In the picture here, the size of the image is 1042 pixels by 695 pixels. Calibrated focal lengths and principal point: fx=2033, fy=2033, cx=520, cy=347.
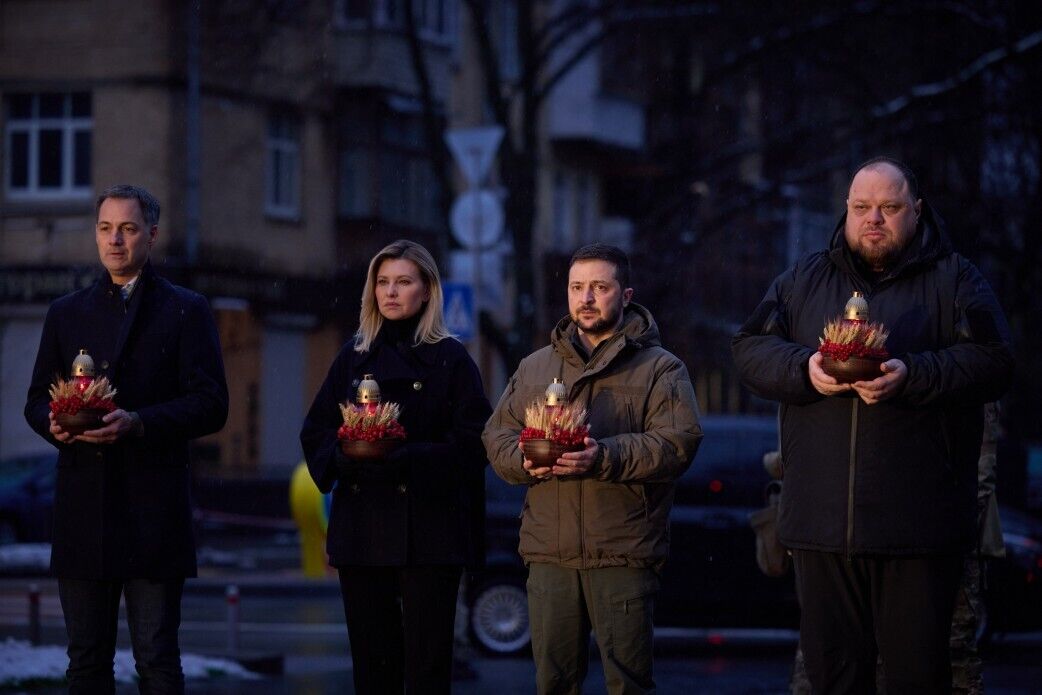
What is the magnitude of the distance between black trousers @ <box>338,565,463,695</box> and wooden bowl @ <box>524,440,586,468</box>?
2.61 feet

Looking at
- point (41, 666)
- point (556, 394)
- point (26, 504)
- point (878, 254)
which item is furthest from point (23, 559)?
point (878, 254)

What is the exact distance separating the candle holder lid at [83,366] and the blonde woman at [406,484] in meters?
0.88

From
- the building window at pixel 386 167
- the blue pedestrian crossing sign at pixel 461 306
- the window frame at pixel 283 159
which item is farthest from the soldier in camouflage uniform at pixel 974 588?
the building window at pixel 386 167

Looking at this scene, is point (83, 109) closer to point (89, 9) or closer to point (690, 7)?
point (89, 9)

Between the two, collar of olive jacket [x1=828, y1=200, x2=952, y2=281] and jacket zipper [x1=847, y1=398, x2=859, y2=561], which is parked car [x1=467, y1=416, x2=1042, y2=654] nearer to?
collar of olive jacket [x1=828, y1=200, x2=952, y2=281]

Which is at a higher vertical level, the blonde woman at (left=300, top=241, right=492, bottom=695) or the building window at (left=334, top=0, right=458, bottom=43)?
the building window at (left=334, top=0, right=458, bottom=43)

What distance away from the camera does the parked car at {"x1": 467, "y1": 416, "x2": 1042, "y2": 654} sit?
46.4ft

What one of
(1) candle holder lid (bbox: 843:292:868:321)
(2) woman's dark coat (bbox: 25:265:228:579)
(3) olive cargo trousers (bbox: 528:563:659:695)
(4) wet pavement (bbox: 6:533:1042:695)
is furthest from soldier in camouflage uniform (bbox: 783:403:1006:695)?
(4) wet pavement (bbox: 6:533:1042:695)

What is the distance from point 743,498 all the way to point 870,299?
7822 millimetres

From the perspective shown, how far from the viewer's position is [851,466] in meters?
6.40

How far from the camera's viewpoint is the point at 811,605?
21.5 feet

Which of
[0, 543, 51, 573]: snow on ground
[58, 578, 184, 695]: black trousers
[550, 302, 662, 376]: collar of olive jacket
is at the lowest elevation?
[0, 543, 51, 573]: snow on ground

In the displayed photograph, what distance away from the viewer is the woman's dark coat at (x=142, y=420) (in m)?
7.16

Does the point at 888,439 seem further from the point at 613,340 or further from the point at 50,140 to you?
the point at 50,140
